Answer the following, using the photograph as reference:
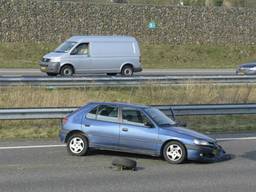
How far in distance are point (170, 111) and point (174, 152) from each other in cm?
476

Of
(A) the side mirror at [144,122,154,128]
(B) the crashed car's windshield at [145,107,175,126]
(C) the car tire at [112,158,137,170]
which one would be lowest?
(C) the car tire at [112,158,137,170]

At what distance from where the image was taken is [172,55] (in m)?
49.0

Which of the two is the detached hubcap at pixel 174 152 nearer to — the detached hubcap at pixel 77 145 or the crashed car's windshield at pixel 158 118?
the crashed car's windshield at pixel 158 118

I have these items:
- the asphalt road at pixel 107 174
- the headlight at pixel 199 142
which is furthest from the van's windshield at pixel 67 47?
the headlight at pixel 199 142

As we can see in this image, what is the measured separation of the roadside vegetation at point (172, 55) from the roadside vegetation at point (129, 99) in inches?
762

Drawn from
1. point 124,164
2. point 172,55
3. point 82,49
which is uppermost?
point 82,49

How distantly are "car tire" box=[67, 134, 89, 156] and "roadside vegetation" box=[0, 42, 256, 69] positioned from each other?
27.7 meters

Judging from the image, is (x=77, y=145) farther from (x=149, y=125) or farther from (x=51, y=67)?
(x=51, y=67)

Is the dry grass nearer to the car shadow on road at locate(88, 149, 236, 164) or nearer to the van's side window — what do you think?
the car shadow on road at locate(88, 149, 236, 164)

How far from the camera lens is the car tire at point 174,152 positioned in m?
12.5

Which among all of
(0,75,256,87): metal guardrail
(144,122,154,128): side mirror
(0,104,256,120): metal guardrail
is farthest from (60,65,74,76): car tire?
(144,122,154,128): side mirror

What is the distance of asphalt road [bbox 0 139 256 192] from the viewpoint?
10203 mm

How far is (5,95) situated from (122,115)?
7982mm

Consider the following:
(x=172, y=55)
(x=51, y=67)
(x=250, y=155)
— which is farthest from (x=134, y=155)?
(x=172, y=55)
